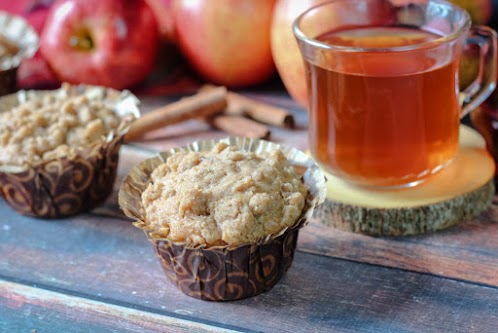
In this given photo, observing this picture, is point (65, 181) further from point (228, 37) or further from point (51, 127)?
point (228, 37)

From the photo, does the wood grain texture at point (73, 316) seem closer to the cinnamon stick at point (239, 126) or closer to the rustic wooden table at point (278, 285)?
the rustic wooden table at point (278, 285)

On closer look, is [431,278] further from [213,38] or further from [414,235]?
[213,38]

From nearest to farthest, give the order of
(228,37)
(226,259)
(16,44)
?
(226,259) < (228,37) < (16,44)

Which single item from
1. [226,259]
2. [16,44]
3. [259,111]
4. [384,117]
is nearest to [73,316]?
[226,259]

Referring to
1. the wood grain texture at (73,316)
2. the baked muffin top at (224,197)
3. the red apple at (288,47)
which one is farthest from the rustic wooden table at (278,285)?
the red apple at (288,47)

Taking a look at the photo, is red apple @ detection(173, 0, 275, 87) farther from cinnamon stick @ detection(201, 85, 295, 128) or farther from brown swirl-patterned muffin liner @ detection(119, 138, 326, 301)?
brown swirl-patterned muffin liner @ detection(119, 138, 326, 301)

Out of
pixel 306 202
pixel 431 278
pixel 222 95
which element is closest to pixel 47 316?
pixel 306 202
